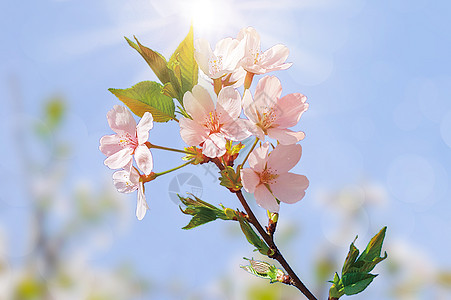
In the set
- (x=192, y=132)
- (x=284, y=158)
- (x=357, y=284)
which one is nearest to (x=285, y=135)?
(x=284, y=158)

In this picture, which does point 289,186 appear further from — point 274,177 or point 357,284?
point 357,284

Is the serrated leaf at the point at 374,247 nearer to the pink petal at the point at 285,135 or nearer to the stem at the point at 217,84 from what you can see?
the pink petal at the point at 285,135

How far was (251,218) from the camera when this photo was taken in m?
0.58

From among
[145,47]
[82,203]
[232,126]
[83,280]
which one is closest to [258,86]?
[232,126]

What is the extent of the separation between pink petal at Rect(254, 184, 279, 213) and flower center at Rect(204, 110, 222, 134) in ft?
0.35

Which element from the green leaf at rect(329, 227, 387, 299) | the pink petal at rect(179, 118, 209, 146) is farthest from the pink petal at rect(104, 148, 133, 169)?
the green leaf at rect(329, 227, 387, 299)

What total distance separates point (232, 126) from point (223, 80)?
4.4 inches

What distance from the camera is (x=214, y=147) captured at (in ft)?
1.82

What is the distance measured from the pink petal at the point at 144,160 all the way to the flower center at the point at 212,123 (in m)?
0.10

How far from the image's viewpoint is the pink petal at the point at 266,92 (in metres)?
0.59

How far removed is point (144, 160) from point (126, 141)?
0.07m

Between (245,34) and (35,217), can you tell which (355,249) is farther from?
(35,217)

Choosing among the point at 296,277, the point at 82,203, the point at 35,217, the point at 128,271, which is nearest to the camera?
the point at 296,277

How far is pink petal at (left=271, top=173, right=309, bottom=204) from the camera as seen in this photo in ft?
1.99
